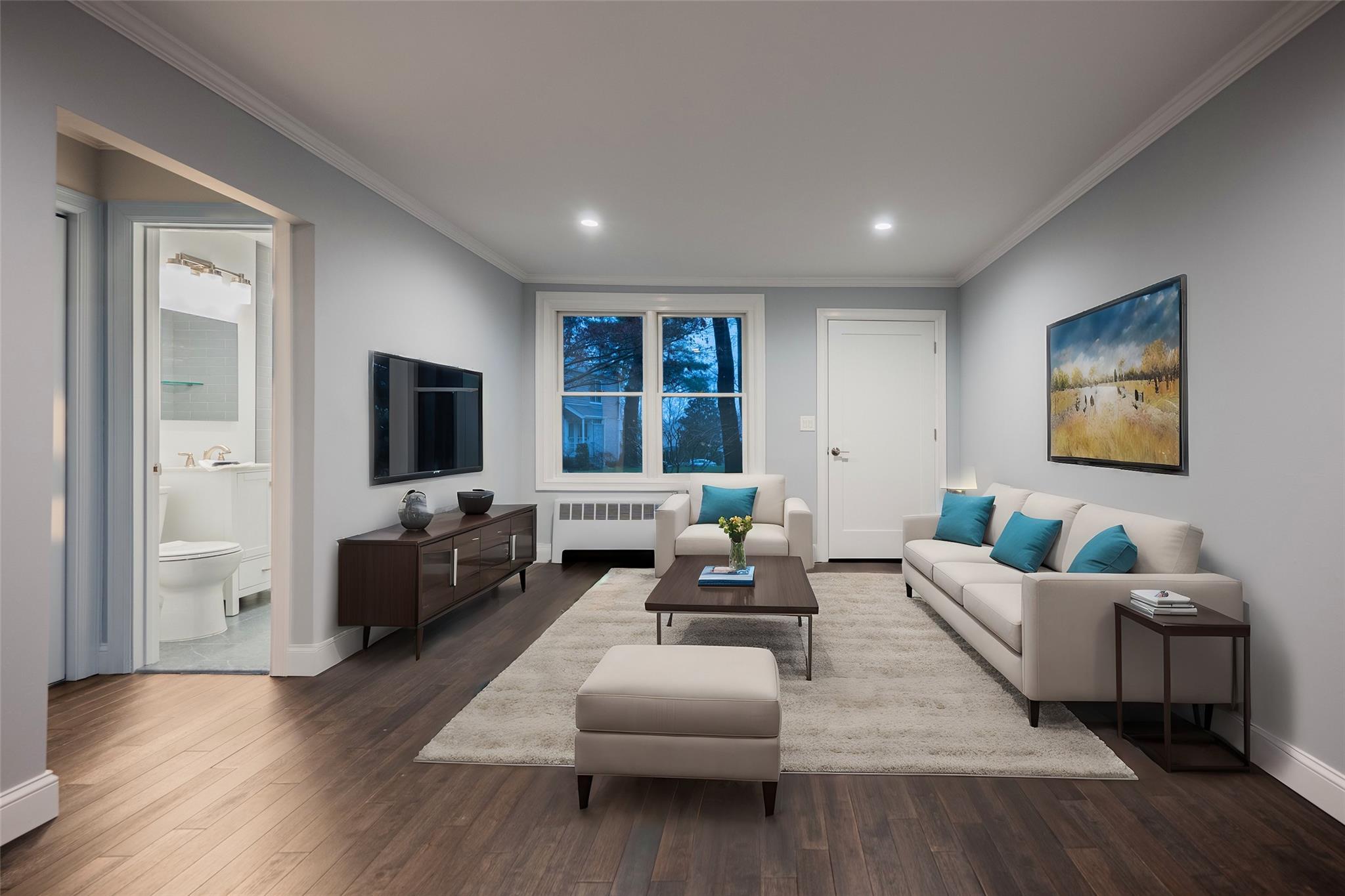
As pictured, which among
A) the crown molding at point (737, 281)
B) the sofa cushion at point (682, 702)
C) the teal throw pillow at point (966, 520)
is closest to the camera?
the sofa cushion at point (682, 702)

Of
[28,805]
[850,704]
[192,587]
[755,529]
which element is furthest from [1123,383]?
[192,587]

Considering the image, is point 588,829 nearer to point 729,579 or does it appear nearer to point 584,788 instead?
point 584,788

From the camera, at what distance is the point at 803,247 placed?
4965mm

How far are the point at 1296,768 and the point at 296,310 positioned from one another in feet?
14.3

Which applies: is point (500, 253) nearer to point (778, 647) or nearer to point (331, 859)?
point (778, 647)

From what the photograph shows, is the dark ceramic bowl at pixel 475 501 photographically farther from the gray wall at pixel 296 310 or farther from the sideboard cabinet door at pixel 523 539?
the sideboard cabinet door at pixel 523 539

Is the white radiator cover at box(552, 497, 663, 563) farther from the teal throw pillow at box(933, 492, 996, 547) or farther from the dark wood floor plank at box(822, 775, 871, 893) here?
the dark wood floor plank at box(822, 775, 871, 893)

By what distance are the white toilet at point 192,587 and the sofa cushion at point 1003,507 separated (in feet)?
15.3

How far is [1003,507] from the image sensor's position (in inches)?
167

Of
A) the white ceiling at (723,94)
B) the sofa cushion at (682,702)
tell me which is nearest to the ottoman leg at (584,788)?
the sofa cushion at (682,702)

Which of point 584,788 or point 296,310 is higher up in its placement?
point 296,310

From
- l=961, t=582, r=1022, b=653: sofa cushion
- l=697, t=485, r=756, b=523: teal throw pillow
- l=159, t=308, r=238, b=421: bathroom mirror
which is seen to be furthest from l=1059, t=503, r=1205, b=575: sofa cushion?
l=159, t=308, r=238, b=421: bathroom mirror

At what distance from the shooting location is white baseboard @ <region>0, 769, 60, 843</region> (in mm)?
1831

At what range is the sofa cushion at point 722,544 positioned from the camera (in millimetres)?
4730
